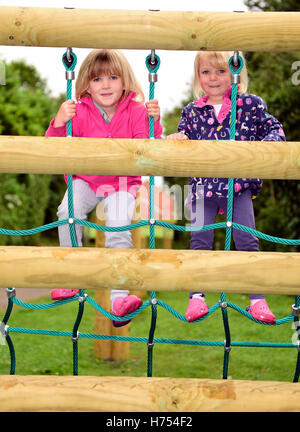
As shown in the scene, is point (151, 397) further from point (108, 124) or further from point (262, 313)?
point (108, 124)

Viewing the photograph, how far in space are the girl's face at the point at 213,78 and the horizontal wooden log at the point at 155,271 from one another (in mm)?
908

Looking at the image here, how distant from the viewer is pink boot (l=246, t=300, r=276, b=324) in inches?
106

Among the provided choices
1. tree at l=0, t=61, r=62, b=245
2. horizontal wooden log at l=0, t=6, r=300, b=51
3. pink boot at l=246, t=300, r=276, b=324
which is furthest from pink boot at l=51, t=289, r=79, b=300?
tree at l=0, t=61, r=62, b=245

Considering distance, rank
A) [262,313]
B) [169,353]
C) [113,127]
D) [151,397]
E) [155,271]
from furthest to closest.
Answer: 1. [169,353]
2. [113,127]
3. [262,313]
4. [151,397]
5. [155,271]

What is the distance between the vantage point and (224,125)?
2.88m

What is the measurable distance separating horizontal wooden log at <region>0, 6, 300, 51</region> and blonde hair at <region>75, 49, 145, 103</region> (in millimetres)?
446

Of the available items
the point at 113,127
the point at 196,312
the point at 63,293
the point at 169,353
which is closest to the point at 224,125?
the point at 113,127

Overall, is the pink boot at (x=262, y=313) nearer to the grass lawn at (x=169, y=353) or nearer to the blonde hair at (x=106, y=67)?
the blonde hair at (x=106, y=67)

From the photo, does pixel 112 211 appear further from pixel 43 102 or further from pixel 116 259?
pixel 43 102

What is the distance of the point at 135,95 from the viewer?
2.86 metres

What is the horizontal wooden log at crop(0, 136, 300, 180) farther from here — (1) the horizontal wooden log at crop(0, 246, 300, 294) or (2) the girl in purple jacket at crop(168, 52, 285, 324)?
(2) the girl in purple jacket at crop(168, 52, 285, 324)

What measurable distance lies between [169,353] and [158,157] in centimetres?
433
